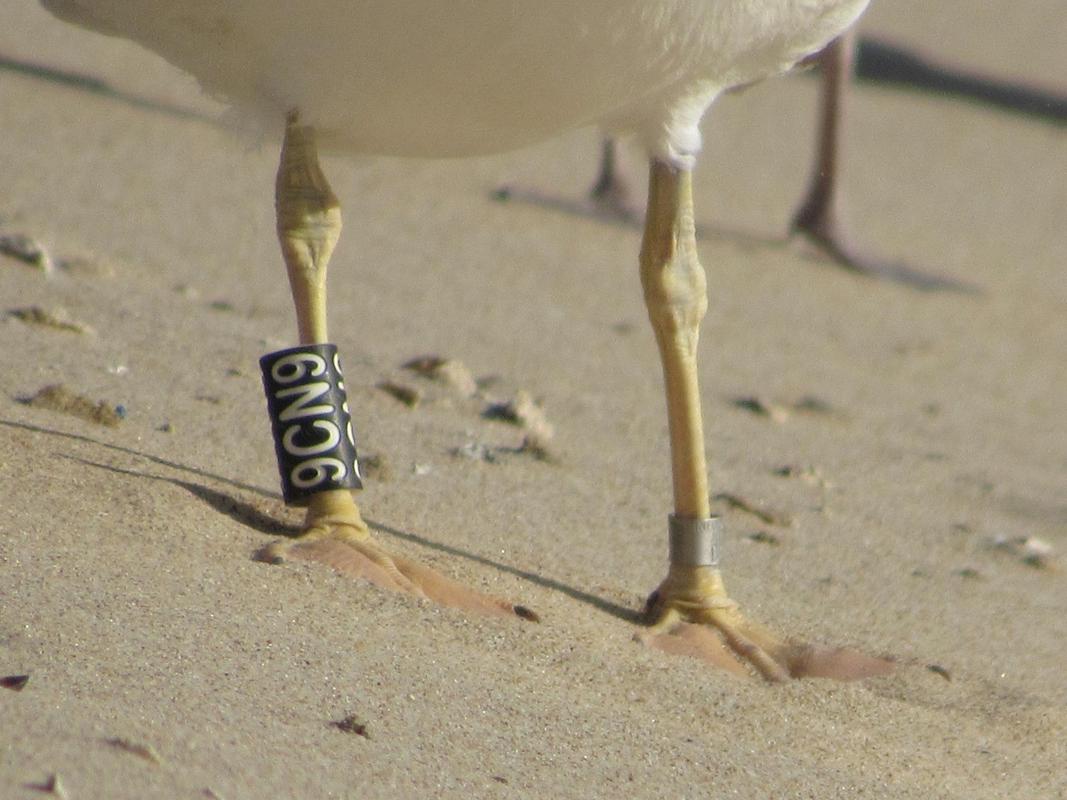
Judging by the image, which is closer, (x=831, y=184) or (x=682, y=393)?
(x=682, y=393)

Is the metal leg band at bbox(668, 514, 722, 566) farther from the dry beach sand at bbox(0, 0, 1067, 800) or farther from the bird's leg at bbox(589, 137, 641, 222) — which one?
the bird's leg at bbox(589, 137, 641, 222)

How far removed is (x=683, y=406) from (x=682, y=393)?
0.03 metres

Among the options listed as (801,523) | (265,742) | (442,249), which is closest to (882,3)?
(442,249)

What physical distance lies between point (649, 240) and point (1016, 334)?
4.10 metres

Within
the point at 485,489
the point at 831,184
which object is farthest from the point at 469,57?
the point at 831,184

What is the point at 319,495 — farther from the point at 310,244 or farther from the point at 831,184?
the point at 831,184

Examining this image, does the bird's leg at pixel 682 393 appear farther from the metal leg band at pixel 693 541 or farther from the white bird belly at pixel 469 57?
the white bird belly at pixel 469 57

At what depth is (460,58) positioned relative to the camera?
307 centimetres

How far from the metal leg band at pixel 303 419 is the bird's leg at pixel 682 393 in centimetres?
75

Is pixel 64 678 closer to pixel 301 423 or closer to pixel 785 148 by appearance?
pixel 301 423

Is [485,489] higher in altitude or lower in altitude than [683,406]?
lower

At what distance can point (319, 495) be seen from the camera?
357cm

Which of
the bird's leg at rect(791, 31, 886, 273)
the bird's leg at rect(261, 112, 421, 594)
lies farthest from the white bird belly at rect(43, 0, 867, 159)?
the bird's leg at rect(791, 31, 886, 273)

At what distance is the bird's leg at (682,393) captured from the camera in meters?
3.74
